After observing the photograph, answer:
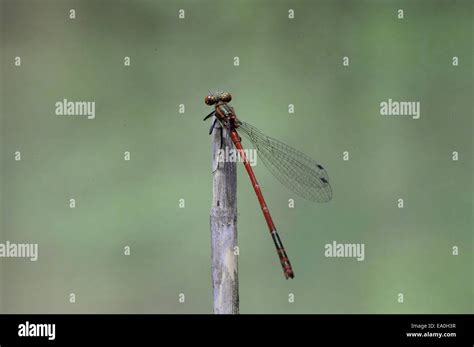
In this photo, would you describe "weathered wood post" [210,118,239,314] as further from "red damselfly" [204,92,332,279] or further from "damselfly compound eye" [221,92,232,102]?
"red damselfly" [204,92,332,279]

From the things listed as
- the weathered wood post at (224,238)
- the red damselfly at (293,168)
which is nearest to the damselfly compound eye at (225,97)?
the red damselfly at (293,168)

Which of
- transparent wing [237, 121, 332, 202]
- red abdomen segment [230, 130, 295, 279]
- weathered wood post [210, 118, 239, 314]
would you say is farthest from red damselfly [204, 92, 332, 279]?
weathered wood post [210, 118, 239, 314]

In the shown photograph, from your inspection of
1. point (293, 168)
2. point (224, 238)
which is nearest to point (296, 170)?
point (293, 168)

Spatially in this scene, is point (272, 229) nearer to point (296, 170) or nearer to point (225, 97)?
point (296, 170)
